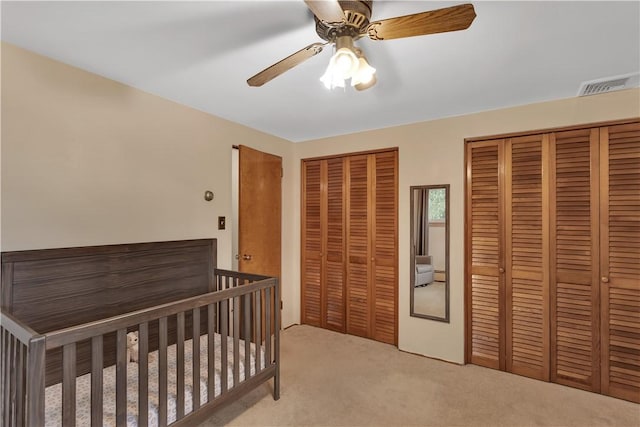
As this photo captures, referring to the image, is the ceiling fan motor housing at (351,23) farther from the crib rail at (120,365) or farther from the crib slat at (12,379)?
the crib slat at (12,379)

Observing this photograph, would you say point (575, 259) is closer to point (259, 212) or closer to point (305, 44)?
point (305, 44)

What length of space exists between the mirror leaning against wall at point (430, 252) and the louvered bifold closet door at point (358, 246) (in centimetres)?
48

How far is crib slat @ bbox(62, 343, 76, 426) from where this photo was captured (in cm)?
A: 118

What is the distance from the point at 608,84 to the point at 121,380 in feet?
10.7

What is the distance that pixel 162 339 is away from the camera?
148 centimetres

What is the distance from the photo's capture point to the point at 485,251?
8.69 feet

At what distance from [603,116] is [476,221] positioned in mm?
1113

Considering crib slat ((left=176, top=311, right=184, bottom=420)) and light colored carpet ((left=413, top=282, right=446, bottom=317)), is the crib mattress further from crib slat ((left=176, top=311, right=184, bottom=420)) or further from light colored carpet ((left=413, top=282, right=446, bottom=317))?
light colored carpet ((left=413, top=282, right=446, bottom=317))

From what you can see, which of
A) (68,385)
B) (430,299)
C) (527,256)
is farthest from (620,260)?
(68,385)

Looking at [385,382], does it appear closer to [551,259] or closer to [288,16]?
[551,259]

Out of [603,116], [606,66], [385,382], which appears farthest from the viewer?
[385,382]

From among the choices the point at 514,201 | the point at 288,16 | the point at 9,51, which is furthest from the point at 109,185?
the point at 514,201

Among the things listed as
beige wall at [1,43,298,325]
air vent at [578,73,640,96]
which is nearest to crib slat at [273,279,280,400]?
beige wall at [1,43,298,325]

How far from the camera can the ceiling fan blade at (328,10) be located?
3.39 ft
